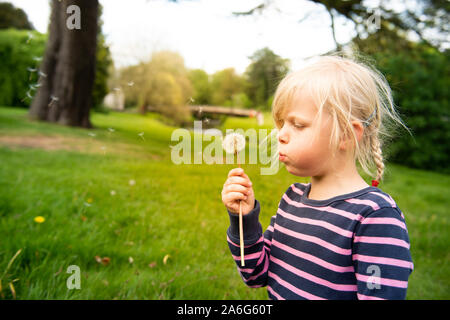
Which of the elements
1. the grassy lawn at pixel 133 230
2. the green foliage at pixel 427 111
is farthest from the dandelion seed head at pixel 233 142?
the green foliage at pixel 427 111

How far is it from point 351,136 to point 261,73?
8.84 feet

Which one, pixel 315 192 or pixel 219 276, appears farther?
pixel 219 276

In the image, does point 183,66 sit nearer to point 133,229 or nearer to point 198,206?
point 198,206

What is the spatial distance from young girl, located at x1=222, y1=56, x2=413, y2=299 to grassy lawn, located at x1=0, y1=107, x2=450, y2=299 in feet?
2.07

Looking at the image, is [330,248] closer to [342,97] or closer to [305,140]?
[305,140]

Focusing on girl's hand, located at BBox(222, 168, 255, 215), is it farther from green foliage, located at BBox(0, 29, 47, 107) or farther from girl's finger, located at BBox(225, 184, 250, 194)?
green foliage, located at BBox(0, 29, 47, 107)

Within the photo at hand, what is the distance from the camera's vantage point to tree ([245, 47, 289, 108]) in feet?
10.7

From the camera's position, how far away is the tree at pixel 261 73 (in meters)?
3.27

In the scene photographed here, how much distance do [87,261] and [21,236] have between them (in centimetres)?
48

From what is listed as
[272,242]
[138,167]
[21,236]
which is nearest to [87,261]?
[21,236]

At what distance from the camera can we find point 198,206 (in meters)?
3.19

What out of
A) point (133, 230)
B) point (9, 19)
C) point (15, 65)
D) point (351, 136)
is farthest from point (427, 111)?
point (9, 19)

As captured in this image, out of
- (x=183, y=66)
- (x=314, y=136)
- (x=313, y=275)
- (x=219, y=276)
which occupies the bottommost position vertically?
(x=219, y=276)

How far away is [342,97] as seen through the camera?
1074mm
